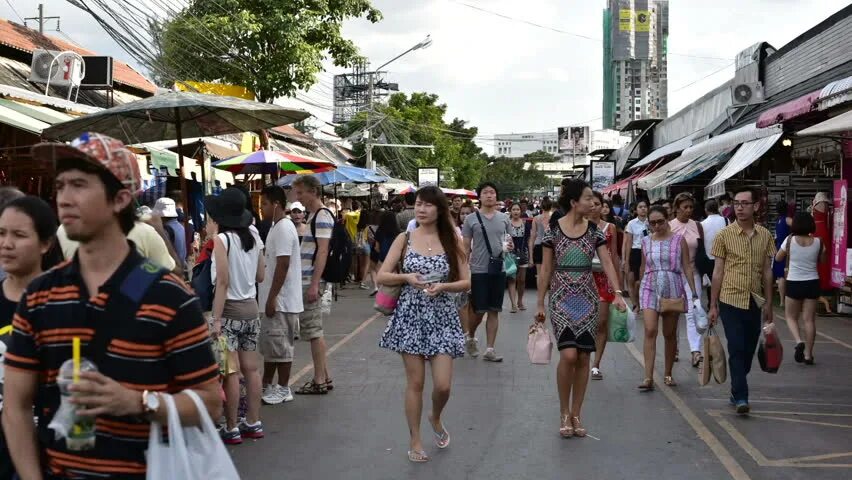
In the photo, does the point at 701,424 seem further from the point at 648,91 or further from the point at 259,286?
the point at 648,91

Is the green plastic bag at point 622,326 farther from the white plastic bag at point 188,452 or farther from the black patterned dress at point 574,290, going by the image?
the white plastic bag at point 188,452

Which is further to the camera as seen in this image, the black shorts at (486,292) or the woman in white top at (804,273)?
the black shorts at (486,292)

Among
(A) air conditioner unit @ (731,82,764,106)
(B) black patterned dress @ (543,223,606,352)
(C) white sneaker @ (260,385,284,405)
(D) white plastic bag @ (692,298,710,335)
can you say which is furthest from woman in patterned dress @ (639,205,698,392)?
(A) air conditioner unit @ (731,82,764,106)

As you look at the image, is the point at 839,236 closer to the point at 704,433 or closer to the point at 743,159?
the point at 743,159

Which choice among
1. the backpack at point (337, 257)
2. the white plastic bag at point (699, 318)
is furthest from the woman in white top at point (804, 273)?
the backpack at point (337, 257)

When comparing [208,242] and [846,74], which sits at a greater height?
[846,74]

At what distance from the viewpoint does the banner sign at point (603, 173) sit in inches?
1526

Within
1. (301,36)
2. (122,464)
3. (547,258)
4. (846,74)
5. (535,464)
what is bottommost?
(535,464)

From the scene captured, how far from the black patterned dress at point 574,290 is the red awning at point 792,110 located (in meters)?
8.01

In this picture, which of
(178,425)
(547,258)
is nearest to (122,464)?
(178,425)

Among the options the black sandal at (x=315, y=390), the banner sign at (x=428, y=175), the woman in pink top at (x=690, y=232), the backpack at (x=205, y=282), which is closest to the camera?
the backpack at (x=205, y=282)

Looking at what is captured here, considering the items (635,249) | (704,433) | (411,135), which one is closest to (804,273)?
(635,249)

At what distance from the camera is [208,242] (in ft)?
24.1

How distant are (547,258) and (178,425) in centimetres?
555
